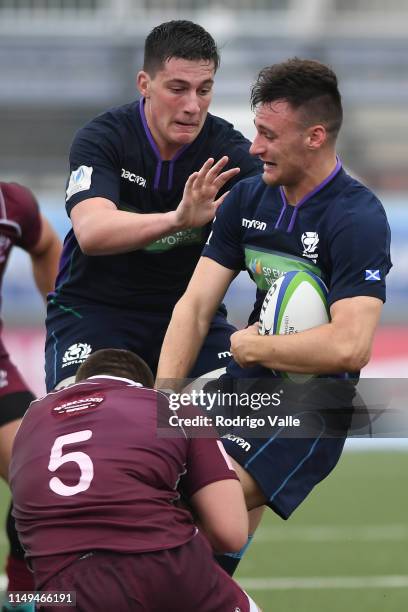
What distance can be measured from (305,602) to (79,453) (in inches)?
125

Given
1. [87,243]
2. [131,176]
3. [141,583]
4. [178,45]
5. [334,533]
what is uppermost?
[178,45]

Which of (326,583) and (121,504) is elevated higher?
(121,504)

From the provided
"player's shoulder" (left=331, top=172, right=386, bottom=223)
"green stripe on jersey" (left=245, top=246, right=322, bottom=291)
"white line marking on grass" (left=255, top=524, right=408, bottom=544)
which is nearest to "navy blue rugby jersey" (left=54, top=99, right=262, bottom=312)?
"green stripe on jersey" (left=245, top=246, right=322, bottom=291)

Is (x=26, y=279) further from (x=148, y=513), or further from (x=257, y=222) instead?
(x=148, y=513)

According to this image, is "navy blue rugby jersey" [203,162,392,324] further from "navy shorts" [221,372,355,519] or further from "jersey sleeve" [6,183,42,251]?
"jersey sleeve" [6,183,42,251]

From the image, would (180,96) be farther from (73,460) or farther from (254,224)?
(73,460)

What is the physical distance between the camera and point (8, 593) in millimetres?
6098

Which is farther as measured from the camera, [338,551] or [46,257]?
[338,551]

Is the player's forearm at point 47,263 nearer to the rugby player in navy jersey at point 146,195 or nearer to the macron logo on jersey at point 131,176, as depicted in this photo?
the rugby player in navy jersey at point 146,195

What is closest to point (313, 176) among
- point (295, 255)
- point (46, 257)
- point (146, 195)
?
point (295, 255)

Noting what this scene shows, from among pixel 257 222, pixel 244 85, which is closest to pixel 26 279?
pixel 244 85

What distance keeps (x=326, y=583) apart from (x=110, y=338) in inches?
95.3

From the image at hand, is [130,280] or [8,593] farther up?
[130,280]

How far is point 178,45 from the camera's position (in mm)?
5605
